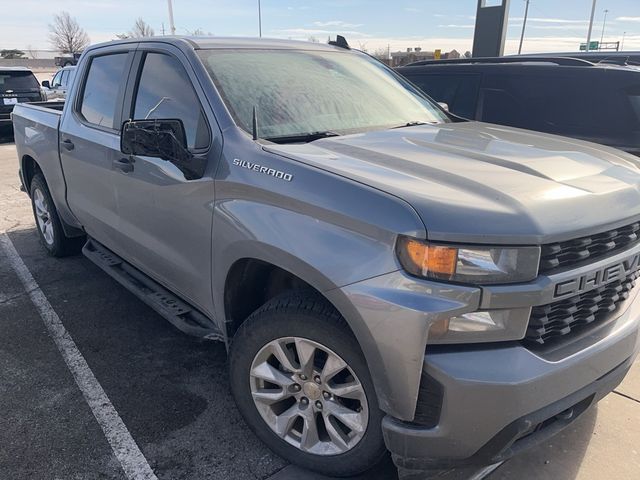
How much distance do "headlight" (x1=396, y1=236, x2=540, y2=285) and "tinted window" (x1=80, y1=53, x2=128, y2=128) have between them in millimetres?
2683

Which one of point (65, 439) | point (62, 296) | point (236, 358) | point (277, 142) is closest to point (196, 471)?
point (236, 358)

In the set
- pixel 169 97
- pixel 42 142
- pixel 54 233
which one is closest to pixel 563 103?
pixel 169 97

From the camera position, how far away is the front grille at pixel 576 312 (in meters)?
1.96

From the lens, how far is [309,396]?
2420 mm

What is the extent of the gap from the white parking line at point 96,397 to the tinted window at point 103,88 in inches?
59.8

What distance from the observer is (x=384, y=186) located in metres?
2.03


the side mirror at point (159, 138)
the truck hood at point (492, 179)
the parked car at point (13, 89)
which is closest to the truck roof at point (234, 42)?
the side mirror at point (159, 138)

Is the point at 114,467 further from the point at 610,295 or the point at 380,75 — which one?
the point at 380,75

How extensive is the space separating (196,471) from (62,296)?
8.45 feet

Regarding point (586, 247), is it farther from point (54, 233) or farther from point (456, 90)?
point (54, 233)

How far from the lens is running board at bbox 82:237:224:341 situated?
3.05 meters

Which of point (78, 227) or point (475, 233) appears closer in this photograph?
point (475, 233)

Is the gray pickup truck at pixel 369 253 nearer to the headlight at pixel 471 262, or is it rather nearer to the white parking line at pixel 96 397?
the headlight at pixel 471 262

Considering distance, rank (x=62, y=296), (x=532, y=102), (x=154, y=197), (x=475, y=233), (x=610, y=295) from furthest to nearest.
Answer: (x=532, y=102)
(x=62, y=296)
(x=154, y=197)
(x=610, y=295)
(x=475, y=233)
